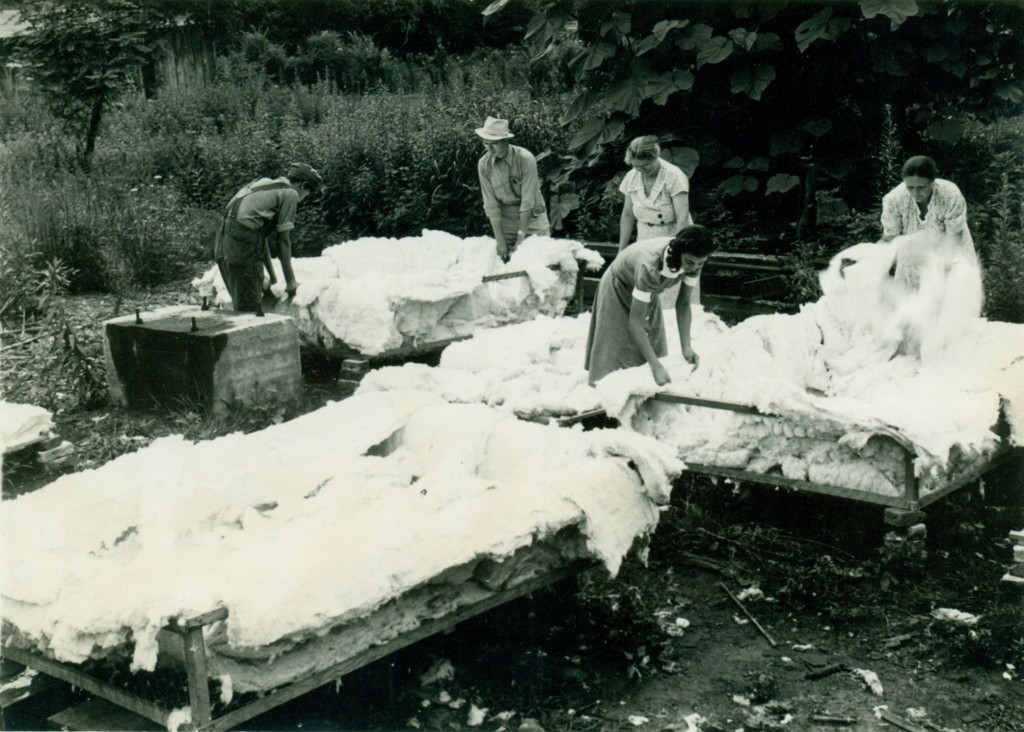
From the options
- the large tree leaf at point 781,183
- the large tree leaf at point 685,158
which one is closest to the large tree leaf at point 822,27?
the large tree leaf at point 781,183

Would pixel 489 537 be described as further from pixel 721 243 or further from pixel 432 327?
pixel 721 243

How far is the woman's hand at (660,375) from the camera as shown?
561 centimetres

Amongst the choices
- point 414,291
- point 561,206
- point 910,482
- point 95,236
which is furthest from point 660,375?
point 95,236

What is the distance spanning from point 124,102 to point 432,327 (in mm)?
9299

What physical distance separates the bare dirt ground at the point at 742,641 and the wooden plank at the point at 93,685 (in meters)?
0.38

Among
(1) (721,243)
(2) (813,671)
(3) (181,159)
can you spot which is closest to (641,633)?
→ (2) (813,671)

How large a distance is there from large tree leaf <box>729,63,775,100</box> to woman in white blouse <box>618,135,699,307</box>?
218cm

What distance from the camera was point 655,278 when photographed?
223 inches

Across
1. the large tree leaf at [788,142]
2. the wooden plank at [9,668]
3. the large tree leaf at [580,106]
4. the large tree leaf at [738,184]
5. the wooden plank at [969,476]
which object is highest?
the large tree leaf at [580,106]

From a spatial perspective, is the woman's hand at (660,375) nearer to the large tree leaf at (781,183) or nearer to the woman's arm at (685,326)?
the woman's arm at (685,326)

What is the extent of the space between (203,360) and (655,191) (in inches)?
127

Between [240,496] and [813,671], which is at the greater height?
[240,496]

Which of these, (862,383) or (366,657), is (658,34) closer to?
(862,383)

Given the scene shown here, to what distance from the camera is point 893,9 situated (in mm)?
8617
